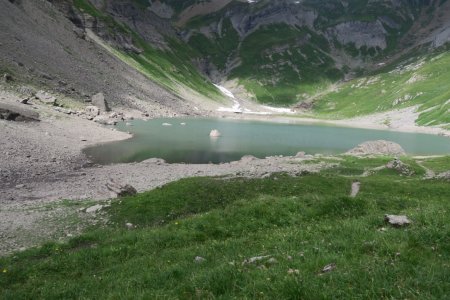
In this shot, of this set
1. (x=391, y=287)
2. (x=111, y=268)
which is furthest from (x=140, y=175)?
(x=391, y=287)

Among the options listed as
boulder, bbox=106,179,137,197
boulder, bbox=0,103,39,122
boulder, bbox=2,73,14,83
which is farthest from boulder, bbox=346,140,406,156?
boulder, bbox=2,73,14,83

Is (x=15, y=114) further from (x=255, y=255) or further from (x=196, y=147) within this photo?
(x=255, y=255)

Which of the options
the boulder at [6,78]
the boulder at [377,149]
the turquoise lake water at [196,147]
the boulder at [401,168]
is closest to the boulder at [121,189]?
the turquoise lake water at [196,147]

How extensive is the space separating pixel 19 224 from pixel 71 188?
52.7 ft

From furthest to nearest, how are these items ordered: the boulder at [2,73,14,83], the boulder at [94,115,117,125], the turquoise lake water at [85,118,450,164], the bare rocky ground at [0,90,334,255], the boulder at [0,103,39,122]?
the boulder at [94,115,117,125] < the boulder at [2,73,14,83] < the turquoise lake water at [85,118,450,164] < the boulder at [0,103,39,122] < the bare rocky ground at [0,90,334,255]

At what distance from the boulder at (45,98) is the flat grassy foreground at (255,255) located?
79.1 m

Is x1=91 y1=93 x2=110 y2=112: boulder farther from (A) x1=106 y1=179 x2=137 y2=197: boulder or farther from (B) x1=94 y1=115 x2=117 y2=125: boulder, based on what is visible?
(A) x1=106 y1=179 x2=137 y2=197: boulder

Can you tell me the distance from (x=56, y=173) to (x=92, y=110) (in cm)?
6140

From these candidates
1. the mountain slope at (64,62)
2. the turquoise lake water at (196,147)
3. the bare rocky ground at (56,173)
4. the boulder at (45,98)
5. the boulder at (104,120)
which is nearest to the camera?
the bare rocky ground at (56,173)

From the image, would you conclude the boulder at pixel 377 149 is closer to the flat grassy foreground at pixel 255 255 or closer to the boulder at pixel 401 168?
the boulder at pixel 401 168

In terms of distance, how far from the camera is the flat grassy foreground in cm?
889

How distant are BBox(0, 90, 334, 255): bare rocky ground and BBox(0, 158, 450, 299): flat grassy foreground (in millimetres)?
5170

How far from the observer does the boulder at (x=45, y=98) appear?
94131 millimetres

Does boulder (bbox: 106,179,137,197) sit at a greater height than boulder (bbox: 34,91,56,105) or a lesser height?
lesser
